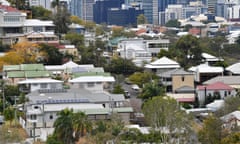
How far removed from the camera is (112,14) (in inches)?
2069

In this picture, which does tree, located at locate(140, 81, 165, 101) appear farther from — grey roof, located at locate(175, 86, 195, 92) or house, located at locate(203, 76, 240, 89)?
house, located at locate(203, 76, 240, 89)

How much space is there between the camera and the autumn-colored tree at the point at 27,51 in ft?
63.5

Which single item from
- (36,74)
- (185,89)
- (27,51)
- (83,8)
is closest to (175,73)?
(185,89)

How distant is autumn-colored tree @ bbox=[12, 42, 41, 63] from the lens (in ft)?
63.5

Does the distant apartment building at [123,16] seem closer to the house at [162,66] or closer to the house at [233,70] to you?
the house at [162,66]

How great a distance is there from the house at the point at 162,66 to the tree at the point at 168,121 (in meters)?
6.78

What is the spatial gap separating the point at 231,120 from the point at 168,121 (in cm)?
147

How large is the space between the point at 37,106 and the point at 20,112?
516 mm

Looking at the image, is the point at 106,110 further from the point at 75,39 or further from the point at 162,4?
the point at 162,4

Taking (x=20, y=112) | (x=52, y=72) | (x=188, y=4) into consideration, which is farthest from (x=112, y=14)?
(x=20, y=112)

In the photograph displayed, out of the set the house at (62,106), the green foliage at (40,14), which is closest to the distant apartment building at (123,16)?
the green foliage at (40,14)

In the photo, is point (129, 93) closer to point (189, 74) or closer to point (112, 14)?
point (189, 74)

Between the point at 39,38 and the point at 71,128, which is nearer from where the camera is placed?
the point at 71,128

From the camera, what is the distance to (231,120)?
42.2ft
